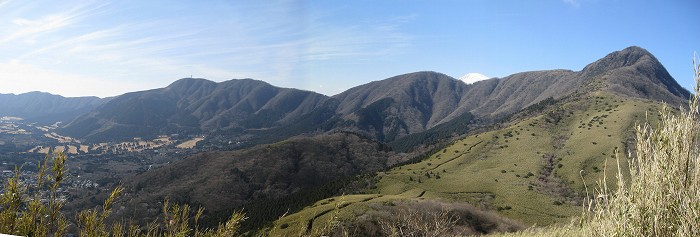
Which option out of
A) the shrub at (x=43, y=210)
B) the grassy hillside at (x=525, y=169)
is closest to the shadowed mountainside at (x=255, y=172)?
the grassy hillside at (x=525, y=169)

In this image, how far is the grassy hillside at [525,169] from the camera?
191ft

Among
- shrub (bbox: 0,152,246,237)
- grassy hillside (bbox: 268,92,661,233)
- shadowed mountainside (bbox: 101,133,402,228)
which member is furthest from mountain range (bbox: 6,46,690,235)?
shrub (bbox: 0,152,246,237)

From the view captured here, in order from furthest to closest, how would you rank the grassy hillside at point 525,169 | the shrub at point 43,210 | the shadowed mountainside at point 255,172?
the shadowed mountainside at point 255,172, the grassy hillside at point 525,169, the shrub at point 43,210

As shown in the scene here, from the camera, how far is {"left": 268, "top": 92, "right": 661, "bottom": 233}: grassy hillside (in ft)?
191

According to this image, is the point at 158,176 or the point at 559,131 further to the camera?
the point at 158,176

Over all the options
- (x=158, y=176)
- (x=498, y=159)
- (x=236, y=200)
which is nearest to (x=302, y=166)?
(x=236, y=200)

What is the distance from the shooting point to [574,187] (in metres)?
72.4

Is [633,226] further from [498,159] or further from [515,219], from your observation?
[498,159]

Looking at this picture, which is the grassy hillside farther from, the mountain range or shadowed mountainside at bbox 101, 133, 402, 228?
shadowed mountainside at bbox 101, 133, 402, 228

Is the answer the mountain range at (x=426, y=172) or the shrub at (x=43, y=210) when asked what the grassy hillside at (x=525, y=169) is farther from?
the shrub at (x=43, y=210)

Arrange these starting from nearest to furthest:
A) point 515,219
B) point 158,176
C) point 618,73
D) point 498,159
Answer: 1. point 515,219
2. point 498,159
3. point 158,176
4. point 618,73

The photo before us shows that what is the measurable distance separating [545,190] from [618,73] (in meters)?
162

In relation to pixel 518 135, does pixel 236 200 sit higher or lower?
lower

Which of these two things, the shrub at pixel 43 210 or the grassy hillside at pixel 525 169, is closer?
the shrub at pixel 43 210
